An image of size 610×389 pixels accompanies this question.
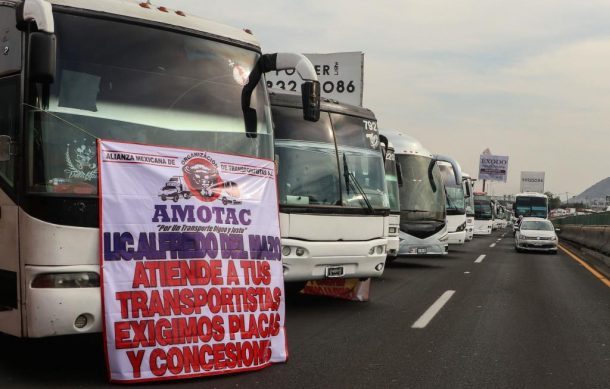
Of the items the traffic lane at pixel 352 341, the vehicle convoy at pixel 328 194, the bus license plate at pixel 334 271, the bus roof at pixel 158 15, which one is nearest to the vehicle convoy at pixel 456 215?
the traffic lane at pixel 352 341

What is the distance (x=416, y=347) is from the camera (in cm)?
689

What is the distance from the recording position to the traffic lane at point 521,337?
5762 millimetres

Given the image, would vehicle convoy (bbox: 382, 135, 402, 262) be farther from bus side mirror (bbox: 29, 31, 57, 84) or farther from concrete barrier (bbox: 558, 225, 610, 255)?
concrete barrier (bbox: 558, 225, 610, 255)

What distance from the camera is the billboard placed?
281 feet

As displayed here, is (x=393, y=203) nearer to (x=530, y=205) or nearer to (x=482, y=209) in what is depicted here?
(x=482, y=209)

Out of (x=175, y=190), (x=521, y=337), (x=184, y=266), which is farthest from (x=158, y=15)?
(x=521, y=337)

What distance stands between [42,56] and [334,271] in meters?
5.08

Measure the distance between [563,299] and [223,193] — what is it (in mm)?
7652

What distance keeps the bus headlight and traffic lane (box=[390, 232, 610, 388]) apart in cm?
272

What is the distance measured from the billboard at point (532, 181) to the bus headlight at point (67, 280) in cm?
8623

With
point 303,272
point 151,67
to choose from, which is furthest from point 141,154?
point 303,272

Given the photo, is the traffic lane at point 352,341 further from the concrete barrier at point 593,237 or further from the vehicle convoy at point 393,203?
the concrete barrier at point 593,237

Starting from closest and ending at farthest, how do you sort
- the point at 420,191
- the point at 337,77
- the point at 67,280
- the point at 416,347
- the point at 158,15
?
the point at 67,280
the point at 158,15
the point at 416,347
the point at 337,77
the point at 420,191

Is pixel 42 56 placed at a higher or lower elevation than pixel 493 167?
lower
